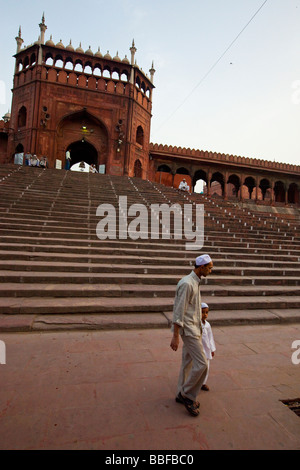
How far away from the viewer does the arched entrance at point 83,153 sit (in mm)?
22364

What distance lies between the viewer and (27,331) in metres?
3.58

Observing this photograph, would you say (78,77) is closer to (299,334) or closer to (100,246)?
(100,246)

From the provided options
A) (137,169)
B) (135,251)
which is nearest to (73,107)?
(137,169)

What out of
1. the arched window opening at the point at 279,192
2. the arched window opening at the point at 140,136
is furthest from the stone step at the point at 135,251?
the arched window opening at the point at 279,192

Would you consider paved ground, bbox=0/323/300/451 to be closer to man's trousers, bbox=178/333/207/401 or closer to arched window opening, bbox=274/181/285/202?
man's trousers, bbox=178/333/207/401

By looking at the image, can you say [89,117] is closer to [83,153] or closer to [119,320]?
[83,153]

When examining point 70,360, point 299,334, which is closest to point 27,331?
point 70,360

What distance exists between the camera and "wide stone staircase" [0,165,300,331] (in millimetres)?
4238

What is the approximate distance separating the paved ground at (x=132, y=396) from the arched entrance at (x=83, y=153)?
68.9ft

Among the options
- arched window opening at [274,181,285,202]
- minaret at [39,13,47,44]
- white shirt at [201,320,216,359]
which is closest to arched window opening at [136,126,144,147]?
minaret at [39,13,47,44]

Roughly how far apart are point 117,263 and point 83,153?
2056 cm

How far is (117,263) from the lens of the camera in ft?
20.0

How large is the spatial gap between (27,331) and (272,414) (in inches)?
119

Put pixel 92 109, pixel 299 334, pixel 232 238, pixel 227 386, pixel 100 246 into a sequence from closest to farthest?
pixel 227 386
pixel 299 334
pixel 100 246
pixel 232 238
pixel 92 109
